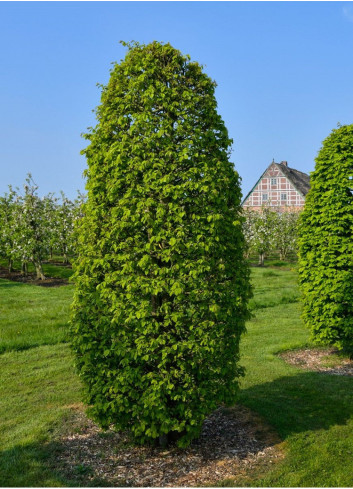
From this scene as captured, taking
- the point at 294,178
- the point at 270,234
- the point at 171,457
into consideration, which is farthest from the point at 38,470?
the point at 294,178

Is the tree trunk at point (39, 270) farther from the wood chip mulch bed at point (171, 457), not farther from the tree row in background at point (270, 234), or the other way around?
the wood chip mulch bed at point (171, 457)

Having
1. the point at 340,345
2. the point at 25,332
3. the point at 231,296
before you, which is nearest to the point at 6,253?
the point at 25,332

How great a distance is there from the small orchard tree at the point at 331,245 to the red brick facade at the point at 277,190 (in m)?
49.9

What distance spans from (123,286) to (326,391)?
19.6ft

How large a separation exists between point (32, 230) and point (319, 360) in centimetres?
A: 2269

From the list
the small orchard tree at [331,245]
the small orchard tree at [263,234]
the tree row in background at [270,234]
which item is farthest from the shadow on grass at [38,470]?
the tree row in background at [270,234]

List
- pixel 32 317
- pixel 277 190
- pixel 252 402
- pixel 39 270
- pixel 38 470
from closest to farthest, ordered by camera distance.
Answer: pixel 38 470
pixel 252 402
pixel 32 317
pixel 39 270
pixel 277 190

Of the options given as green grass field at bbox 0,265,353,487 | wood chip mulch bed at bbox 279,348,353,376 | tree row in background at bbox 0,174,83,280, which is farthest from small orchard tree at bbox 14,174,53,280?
wood chip mulch bed at bbox 279,348,353,376

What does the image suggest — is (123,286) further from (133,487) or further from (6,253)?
(6,253)

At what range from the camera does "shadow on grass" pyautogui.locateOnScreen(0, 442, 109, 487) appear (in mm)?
Answer: 6391

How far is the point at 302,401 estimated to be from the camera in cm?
931

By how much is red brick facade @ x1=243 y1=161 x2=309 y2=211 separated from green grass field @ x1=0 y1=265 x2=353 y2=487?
1894 inches

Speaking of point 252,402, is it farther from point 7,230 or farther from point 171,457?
point 7,230

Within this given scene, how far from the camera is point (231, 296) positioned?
23.7 feet
